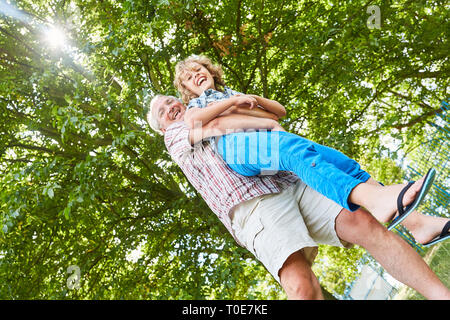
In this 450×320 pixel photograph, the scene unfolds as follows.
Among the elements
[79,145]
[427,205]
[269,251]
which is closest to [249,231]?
[269,251]

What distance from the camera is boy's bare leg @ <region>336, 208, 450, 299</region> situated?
1.63 meters

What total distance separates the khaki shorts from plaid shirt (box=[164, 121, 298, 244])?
0.18 feet

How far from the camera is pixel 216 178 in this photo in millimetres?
2105

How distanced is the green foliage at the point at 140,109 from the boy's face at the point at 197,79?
1.46 metres

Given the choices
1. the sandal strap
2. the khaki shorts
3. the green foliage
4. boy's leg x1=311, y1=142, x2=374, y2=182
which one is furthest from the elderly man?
the green foliage

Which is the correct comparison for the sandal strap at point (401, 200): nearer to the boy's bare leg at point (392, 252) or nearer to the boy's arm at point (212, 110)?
the boy's bare leg at point (392, 252)

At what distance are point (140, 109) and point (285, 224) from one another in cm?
358

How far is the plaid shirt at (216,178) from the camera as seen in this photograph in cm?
202

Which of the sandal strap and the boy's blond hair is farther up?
the boy's blond hair

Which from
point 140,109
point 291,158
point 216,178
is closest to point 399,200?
point 291,158

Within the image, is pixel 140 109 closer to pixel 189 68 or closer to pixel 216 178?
pixel 189 68

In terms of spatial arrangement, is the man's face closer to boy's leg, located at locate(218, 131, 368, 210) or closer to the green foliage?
boy's leg, located at locate(218, 131, 368, 210)

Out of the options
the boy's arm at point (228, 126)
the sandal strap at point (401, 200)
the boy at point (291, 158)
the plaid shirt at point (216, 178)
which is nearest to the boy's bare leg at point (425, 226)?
the boy at point (291, 158)

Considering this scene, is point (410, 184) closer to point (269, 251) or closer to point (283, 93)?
point (269, 251)
